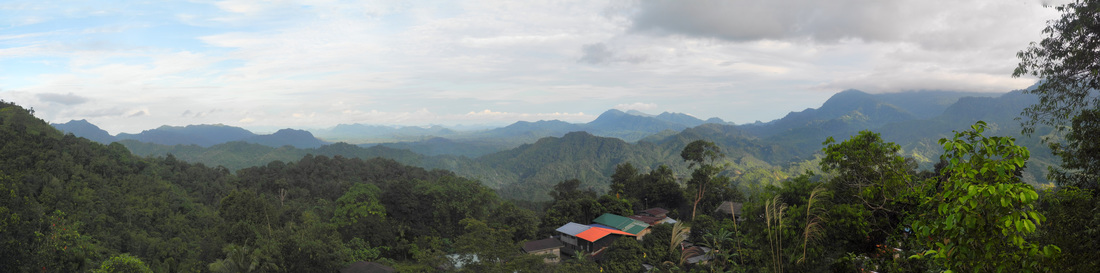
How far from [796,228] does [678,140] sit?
614ft

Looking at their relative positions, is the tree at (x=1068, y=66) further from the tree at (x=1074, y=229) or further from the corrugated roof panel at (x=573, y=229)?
the corrugated roof panel at (x=573, y=229)

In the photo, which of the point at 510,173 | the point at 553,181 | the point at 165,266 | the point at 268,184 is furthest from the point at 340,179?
the point at 510,173

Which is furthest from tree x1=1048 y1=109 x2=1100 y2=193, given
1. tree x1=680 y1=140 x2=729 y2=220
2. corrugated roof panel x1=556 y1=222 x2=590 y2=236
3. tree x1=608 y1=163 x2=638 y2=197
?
tree x1=608 y1=163 x2=638 y2=197

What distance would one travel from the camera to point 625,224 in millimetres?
30062

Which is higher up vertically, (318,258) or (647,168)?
(318,258)

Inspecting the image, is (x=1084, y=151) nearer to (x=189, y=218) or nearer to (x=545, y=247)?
(x=545, y=247)

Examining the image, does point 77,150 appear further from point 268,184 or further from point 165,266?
point 165,266

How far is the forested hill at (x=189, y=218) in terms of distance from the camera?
1842 centimetres

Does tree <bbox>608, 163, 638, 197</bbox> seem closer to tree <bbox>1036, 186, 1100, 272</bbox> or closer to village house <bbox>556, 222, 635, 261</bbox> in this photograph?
village house <bbox>556, 222, 635, 261</bbox>

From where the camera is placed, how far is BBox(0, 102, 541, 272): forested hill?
18.4 meters

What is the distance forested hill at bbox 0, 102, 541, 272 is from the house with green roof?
5.10 metres

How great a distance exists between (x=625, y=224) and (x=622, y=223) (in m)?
0.36

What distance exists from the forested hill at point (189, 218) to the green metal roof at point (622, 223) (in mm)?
5055

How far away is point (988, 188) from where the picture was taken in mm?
2533
